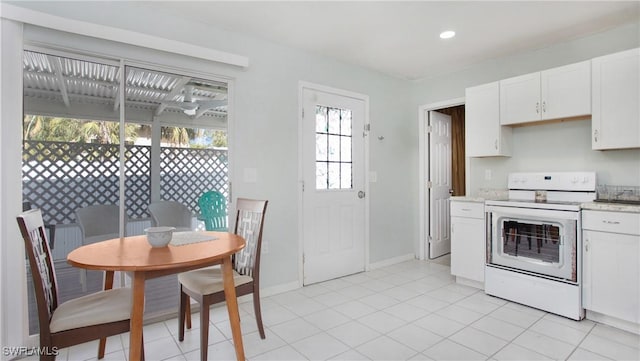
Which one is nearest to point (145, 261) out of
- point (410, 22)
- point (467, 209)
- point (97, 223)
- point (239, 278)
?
point (239, 278)

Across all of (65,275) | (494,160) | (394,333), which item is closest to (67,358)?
(65,275)

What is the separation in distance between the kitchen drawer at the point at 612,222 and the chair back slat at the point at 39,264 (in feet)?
11.7

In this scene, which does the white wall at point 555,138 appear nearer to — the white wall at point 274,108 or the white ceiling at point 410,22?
the white ceiling at point 410,22

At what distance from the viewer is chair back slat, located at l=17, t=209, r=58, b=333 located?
146cm

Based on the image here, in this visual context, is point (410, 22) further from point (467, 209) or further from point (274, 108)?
point (467, 209)

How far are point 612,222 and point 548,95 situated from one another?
1266 millimetres

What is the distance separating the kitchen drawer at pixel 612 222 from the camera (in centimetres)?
234

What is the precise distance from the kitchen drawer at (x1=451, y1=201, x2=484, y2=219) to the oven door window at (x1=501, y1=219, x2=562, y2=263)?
0.27m

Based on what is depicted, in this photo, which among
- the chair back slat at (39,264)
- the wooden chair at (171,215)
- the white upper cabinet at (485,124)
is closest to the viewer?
the chair back slat at (39,264)

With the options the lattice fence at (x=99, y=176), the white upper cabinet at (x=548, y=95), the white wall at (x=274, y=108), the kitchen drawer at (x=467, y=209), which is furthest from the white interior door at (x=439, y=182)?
the lattice fence at (x=99, y=176)

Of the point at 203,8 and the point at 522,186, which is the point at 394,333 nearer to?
the point at 522,186

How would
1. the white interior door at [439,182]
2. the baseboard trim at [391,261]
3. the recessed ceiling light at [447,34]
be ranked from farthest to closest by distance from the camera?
1. the white interior door at [439,182]
2. the baseboard trim at [391,261]
3. the recessed ceiling light at [447,34]

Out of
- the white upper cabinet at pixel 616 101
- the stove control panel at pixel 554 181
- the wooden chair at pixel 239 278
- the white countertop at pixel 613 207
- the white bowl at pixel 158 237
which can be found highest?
the white upper cabinet at pixel 616 101

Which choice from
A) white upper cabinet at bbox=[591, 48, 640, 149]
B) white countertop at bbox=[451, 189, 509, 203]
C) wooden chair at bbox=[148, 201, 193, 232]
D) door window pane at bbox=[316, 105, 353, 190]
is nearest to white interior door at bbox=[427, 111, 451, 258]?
white countertop at bbox=[451, 189, 509, 203]
